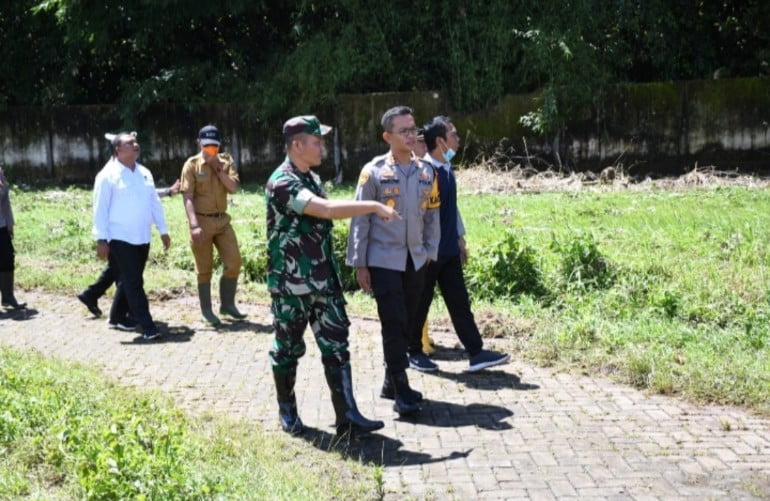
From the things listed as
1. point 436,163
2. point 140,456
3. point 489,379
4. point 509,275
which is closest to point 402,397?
point 489,379

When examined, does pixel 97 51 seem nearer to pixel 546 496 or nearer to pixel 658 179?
pixel 658 179

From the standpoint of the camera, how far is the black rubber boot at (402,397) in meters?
6.71

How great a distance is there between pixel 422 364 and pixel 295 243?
83.3 inches

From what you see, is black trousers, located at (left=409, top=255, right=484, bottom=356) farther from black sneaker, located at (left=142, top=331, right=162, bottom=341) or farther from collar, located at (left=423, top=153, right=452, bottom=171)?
black sneaker, located at (left=142, top=331, right=162, bottom=341)

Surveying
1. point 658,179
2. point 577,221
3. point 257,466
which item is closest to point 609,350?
point 257,466

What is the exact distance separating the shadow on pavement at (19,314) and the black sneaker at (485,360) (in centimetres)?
522

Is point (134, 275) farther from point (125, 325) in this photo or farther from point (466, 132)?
point (466, 132)

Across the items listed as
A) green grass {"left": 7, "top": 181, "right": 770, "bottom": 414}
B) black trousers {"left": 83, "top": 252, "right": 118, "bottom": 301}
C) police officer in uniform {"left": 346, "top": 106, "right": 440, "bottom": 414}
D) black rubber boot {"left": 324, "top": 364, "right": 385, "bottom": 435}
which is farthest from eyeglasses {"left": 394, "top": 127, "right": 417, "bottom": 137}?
black trousers {"left": 83, "top": 252, "right": 118, "bottom": 301}

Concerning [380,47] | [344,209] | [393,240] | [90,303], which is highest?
[380,47]

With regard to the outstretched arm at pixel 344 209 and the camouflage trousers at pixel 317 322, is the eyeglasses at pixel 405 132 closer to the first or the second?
the outstretched arm at pixel 344 209

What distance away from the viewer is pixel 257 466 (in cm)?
562

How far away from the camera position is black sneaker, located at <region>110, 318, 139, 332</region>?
31.9ft

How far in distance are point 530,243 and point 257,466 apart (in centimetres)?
636

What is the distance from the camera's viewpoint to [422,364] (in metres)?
7.95
